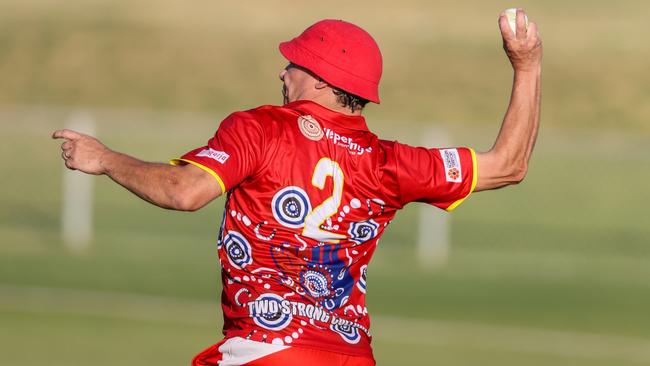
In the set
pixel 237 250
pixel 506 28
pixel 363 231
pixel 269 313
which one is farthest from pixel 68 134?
pixel 506 28

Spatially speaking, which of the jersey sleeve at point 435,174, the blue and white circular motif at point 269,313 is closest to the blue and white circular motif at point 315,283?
the blue and white circular motif at point 269,313

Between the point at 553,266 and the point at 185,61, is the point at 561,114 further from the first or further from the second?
the point at 553,266

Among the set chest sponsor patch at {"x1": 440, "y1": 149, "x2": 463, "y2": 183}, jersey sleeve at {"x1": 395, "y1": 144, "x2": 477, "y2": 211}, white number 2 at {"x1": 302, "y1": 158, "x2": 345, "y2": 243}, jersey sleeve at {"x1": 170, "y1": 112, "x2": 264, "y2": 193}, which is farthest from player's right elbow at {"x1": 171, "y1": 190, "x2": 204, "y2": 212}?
chest sponsor patch at {"x1": 440, "y1": 149, "x2": 463, "y2": 183}

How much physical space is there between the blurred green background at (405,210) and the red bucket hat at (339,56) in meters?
6.10

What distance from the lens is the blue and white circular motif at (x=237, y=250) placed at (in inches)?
209

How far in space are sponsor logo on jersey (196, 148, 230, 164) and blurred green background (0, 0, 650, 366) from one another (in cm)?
623

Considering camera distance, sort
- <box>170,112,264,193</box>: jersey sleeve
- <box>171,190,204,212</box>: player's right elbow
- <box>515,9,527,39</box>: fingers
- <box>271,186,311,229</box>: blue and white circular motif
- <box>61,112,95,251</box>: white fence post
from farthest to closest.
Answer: <box>61,112,95,251</box>: white fence post → <box>515,9,527,39</box>: fingers → <box>271,186,311,229</box>: blue and white circular motif → <box>170,112,264,193</box>: jersey sleeve → <box>171,190,204,212</box>: player's right elbow

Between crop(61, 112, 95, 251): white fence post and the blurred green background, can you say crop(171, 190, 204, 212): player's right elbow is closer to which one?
the blurred green background

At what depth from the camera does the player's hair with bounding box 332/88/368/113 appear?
5453mm

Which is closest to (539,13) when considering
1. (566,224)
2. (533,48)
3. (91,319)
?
(566,224)

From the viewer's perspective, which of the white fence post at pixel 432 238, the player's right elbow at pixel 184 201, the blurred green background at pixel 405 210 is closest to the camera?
the player's right elbow at pixel 184 201

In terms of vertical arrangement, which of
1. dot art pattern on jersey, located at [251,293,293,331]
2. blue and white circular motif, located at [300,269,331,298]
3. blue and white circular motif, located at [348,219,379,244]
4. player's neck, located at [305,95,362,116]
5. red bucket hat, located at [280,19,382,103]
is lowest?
dot art pattern on jersey, located at [251,293,293,331]

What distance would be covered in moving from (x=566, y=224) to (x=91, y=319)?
10673 mm

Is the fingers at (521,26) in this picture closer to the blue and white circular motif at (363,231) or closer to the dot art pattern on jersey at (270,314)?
the blue and white circular motif at (363,231)
